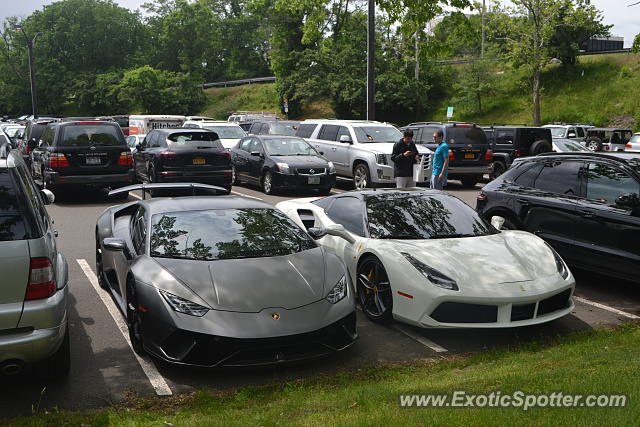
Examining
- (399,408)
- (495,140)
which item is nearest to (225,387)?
(399,408)

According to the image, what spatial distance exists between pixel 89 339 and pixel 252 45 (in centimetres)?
9086

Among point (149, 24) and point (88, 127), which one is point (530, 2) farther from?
point (149, 24)

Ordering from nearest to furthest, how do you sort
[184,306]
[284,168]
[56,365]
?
[56,365] < [184,306] < [284,168]

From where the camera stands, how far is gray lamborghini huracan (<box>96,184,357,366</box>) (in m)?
5.07

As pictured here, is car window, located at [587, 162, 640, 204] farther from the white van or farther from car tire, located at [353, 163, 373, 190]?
the white van

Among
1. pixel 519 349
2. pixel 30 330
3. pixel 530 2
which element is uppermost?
pixel 530 2

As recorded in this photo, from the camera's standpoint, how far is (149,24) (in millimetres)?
93562

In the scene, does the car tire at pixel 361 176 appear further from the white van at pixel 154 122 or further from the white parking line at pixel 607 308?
the white van at pixel 154 122

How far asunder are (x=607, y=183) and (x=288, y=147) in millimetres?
11516

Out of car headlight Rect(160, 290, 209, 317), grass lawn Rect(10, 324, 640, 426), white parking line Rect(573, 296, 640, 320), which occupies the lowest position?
white parking line Rect(573, 296, 640, 320)

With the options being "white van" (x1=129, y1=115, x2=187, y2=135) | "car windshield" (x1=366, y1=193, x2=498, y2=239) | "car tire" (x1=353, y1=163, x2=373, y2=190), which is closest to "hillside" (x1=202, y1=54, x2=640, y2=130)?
"white van" (x1=129, y1=115, x2=187, y2=135)

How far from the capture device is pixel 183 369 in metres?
5.42

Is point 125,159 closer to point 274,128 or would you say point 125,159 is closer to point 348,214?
point 274,128

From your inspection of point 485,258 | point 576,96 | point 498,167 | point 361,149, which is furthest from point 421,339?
point 576,96
